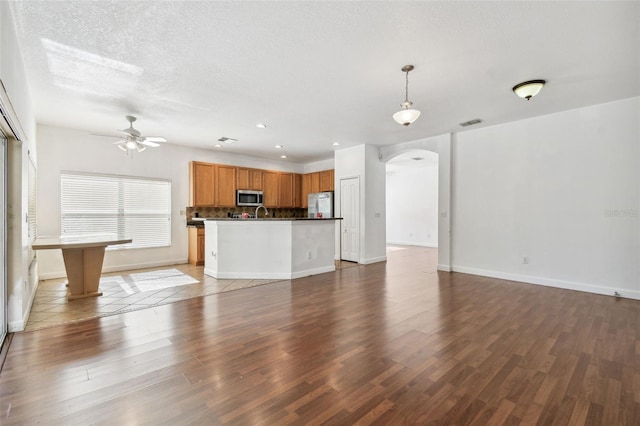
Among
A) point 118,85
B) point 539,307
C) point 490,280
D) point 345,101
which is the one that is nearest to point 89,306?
point 118,85

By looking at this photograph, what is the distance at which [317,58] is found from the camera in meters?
2.95

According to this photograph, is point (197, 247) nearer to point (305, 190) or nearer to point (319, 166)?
point (305, 190)

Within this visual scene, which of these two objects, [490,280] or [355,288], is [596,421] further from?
[490,280]

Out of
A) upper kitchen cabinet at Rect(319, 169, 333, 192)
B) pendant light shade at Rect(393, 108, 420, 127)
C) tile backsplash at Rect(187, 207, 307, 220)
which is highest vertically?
pendant light shade at Rect(393, 108, 420, 127)

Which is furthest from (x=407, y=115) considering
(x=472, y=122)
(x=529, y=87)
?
(x=472, y=122)

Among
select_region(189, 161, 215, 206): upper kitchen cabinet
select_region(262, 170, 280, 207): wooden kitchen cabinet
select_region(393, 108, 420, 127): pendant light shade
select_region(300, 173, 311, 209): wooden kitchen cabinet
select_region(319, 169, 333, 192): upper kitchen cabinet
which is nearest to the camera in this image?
select_region(393, 108, 420, 127): pendant light shade

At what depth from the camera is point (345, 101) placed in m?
4.11

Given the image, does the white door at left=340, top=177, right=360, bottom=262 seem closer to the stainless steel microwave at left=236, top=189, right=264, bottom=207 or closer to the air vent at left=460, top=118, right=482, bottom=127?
the stainless steel microwave at left=236, top=189, right=264, bottom=207

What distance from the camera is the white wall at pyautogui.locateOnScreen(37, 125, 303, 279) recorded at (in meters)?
5.25

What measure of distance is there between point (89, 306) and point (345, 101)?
14.2 feet

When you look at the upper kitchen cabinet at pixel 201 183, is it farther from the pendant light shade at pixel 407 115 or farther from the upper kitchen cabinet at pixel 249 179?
the pendant light shade at pixel 407 115

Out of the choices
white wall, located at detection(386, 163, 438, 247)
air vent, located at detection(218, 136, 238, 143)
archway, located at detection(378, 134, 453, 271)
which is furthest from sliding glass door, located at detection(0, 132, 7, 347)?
white wall, located at detection(386, 163, 438, 247)

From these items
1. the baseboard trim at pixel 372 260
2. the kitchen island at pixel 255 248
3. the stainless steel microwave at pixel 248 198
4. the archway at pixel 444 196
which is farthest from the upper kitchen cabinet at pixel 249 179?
the archway at pixel 444 196

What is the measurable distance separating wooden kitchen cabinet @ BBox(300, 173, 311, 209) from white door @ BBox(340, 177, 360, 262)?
170 centimetres
